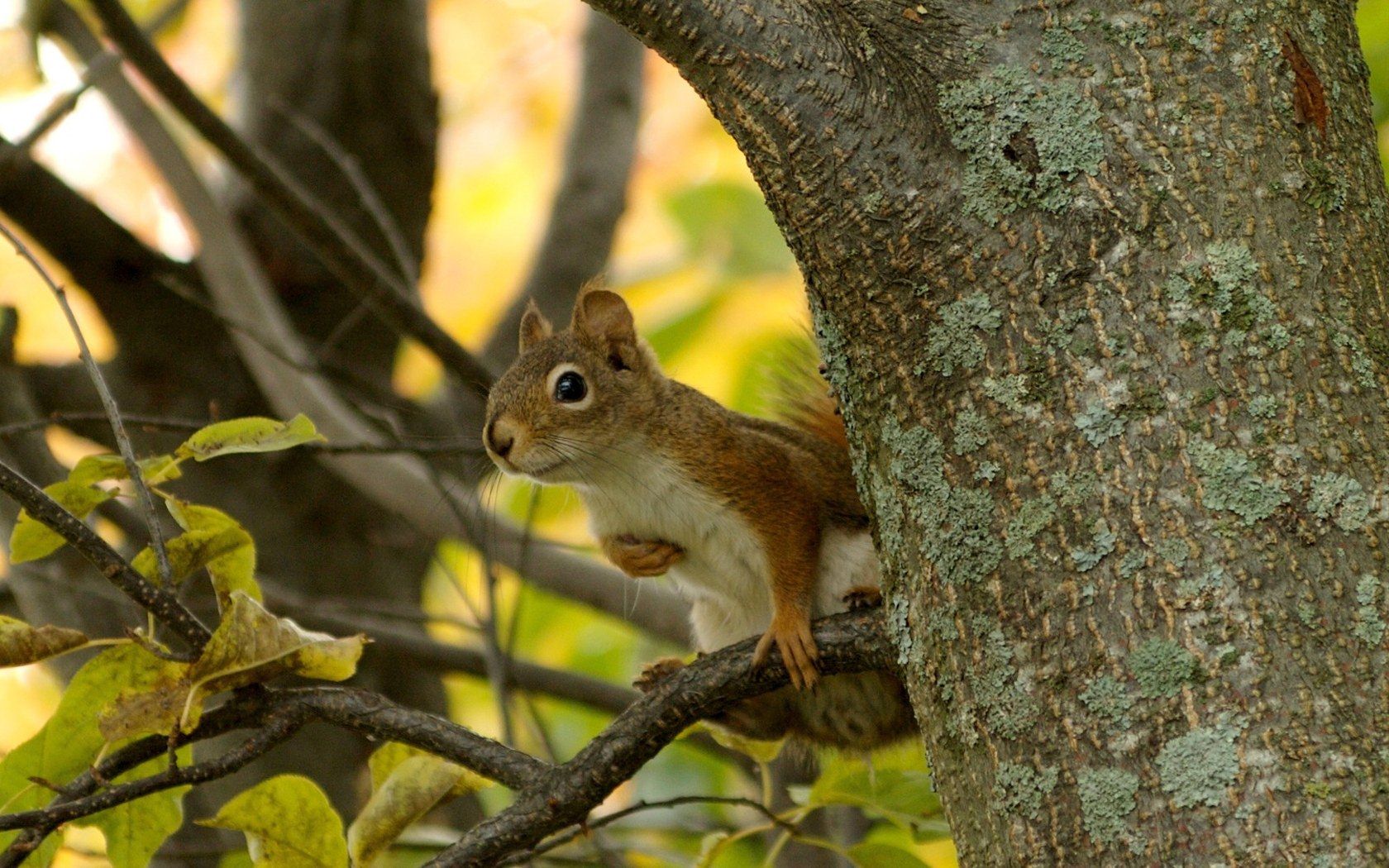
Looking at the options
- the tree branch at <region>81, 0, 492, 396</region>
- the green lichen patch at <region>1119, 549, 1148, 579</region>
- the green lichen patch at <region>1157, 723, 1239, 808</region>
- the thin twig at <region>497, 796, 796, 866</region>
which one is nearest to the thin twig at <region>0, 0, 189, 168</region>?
the tree branch at <region>81, 0, 492, 396</region>

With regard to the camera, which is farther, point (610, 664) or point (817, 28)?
point (610, 664)

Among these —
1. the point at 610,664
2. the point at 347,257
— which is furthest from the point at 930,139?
the point at 610,664

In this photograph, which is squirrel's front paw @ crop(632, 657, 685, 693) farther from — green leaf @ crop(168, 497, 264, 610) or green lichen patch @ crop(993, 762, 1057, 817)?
green lichen patch @ crop(993, 762, 1057, 817)

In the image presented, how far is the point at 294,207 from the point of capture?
312 centimetres

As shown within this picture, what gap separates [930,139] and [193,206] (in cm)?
266

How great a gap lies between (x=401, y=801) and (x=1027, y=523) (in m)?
0.85

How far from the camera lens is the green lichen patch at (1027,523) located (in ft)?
4.88

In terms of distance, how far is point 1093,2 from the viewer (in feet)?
5.16

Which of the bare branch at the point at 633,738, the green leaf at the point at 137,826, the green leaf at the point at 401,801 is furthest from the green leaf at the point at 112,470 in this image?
the bare branch at the point at 633,738

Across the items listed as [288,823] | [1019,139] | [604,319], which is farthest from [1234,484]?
[604,319]

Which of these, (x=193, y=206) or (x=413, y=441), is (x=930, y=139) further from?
(x=193, y=206)

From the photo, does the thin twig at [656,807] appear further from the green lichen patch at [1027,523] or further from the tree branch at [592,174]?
the tree branch at [592,174]

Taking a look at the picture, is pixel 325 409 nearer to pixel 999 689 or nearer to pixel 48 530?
pixel 48 530

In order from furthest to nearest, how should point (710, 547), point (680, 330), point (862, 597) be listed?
point (680, 330), point (710, 547), point (862, 597)
